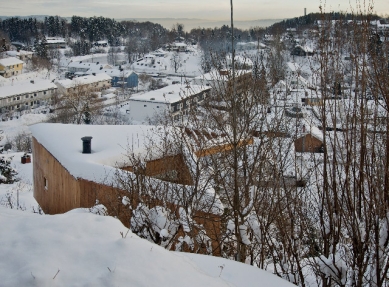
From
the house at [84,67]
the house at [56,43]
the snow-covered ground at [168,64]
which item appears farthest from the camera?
A: the house at [56,43]

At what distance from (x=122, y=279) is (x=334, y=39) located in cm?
202

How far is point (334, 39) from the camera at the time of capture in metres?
3.00

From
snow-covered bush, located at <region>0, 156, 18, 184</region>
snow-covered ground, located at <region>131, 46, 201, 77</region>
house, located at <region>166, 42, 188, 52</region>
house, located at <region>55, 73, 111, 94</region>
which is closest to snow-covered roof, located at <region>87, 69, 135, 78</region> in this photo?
house, located at <region>55, 73, 111, 94</region>

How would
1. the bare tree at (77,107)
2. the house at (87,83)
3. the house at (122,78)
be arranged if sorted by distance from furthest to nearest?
the house at (122,78) < the house at (87,83) < the bare tree at (77,107)

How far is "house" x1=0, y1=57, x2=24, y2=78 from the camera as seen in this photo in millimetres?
38125

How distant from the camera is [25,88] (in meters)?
30.1

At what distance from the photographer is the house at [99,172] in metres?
5.32

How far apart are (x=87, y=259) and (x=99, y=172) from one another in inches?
147

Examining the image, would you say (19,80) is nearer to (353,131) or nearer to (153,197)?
(153,197)

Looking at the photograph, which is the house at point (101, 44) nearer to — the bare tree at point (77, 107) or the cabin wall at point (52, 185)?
the bare tree at point (77, 107)

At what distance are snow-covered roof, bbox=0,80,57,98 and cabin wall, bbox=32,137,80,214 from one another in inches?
860

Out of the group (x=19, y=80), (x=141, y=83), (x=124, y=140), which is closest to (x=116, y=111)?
(x=141, y=83)

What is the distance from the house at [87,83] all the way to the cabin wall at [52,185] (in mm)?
22766

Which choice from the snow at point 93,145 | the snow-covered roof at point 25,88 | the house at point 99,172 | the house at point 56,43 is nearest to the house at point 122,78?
the snow-covered roof at point 25,88
